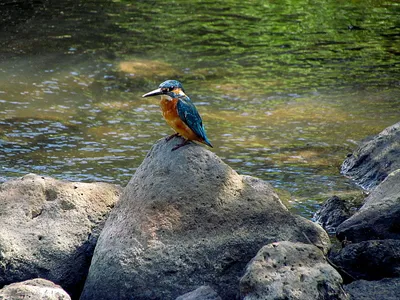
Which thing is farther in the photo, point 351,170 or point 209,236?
point 351,170

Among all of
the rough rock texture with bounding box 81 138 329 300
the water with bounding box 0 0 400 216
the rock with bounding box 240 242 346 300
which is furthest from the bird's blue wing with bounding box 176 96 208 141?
the water with bounding box 0 0 400 216

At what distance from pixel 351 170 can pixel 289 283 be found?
395cm

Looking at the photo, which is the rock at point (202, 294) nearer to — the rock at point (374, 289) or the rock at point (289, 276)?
the rock at point (289, 276)

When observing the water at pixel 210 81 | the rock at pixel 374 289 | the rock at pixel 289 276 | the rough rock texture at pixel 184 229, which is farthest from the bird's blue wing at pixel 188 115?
the water at pixel 210 81

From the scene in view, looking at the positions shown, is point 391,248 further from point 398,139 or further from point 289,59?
point 289,59

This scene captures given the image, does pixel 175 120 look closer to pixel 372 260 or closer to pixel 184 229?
pixel 184 229

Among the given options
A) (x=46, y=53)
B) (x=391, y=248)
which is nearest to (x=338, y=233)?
(x=391, y=248)

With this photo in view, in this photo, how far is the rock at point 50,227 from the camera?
5.35 metres

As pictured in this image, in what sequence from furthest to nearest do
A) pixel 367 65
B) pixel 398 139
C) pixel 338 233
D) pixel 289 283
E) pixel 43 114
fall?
pixel 367 65
pixel 43 114
pixel 398 139
pixel 338 233
pixel 289 283

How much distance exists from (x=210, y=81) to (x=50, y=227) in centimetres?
633

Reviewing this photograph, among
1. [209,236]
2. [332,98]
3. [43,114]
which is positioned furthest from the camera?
[332,98]

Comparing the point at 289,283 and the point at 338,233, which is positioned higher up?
the point at 289,283

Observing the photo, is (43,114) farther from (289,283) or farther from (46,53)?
(289,283)

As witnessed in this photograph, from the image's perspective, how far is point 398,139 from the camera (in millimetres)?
7871
